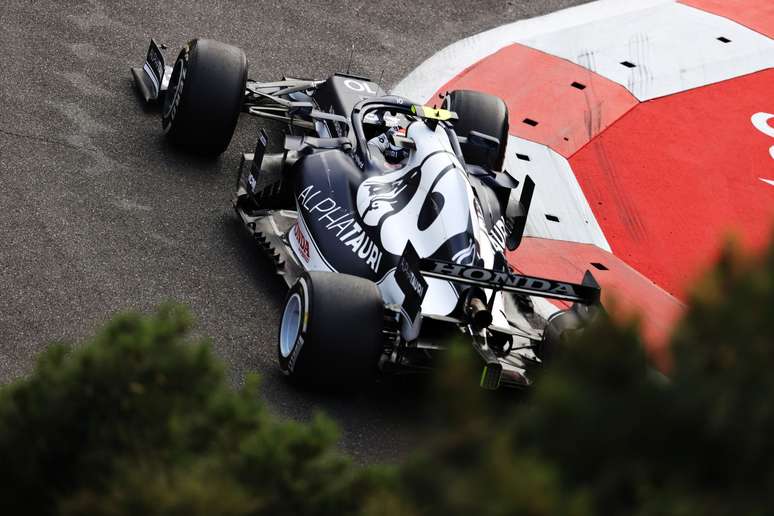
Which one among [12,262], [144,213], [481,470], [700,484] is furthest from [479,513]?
[144,213]

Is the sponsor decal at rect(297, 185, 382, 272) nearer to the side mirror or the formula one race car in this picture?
the formula one race car

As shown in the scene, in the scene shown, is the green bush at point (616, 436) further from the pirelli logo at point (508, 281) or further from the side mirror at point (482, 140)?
the side mirror at point (482, 140)

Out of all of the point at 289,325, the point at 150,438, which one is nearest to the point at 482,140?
the point at 289,325

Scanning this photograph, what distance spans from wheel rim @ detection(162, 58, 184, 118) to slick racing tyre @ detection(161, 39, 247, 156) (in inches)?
1.1

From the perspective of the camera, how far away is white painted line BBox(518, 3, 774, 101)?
1225 centimetres

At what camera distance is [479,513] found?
6.49ft

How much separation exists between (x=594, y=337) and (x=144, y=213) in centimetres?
691

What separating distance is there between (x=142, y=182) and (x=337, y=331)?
10.4ft

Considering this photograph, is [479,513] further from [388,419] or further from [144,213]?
[144,213]

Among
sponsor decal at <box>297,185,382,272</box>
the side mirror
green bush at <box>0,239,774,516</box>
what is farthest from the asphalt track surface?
green bush at <box>0,239,774,516</box>

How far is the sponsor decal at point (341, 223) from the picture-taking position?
747 centimetres

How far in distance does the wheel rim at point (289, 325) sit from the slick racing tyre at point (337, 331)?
283mm

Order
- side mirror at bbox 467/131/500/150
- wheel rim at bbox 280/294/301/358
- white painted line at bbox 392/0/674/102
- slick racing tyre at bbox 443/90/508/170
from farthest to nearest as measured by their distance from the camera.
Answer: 1. white painted line at bbox 392/0/674/102
2. slick racing tyre at bbox 443/90/508/170
3. side mirror at bbox 467/131/500/150
4. wheel rim at bbox 280/294/301/358

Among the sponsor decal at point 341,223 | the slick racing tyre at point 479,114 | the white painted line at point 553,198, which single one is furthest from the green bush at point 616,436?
the white painted line at point 553,198
